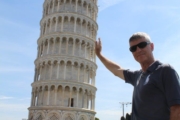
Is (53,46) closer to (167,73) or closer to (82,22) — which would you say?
(82,22)

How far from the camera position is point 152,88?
159 centimetres

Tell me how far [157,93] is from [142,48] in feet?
1.38

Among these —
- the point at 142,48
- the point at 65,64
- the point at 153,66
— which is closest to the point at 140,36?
the point at 142,48

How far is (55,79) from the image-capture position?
89.0ft

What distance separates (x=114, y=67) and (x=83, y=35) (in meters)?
27.5

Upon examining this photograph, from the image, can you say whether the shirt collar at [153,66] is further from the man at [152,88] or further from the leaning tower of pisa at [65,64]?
the leaning tower of pisa at [65,64]

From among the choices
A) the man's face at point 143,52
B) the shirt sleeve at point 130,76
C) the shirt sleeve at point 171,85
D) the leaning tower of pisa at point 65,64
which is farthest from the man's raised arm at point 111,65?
the leaning tower of pisa at point 65,64

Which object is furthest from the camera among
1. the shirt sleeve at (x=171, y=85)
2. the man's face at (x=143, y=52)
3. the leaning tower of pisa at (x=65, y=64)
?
the leaning tower of pisa at (x=65, y=64)

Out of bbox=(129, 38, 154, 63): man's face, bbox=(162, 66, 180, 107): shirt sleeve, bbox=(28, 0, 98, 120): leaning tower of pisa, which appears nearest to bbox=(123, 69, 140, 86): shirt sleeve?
bbox=(129, 38, 154, 63): man's face

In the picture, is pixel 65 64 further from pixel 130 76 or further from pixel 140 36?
pixel 140 36

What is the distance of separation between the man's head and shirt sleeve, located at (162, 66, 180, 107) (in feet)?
0.96

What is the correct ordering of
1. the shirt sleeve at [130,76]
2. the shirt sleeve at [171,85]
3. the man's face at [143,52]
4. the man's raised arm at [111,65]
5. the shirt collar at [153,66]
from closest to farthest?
the shirt sleeve at [171,85] → the shirt collar at [153,66] → the man's face at [143,52] → the shirt sleeve at [130,76] → the man's raised arm at [111,65]

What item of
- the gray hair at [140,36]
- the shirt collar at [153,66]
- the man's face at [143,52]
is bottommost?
the shirt collar at [153,66]

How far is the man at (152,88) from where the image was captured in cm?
144
